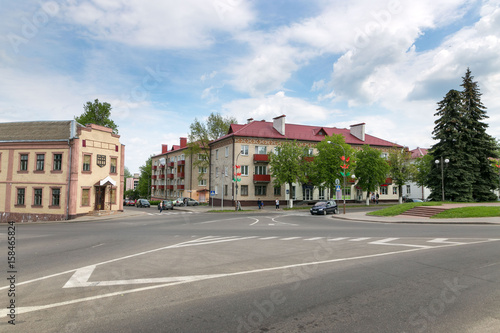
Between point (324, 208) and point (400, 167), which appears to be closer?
point (324, 208)

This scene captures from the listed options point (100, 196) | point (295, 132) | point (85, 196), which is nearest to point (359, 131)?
point (295, 132)

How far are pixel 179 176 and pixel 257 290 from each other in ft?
216

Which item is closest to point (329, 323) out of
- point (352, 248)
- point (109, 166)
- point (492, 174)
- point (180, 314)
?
point (180, 314)

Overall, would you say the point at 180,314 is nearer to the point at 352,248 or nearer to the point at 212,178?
the point at 352,248

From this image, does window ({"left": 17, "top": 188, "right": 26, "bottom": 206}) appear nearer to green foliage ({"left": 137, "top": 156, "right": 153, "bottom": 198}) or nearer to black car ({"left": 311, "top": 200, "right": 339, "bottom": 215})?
black car ({"left": 311, "top": 200, "right": 339, "bottom": 215})

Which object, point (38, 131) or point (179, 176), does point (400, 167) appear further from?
point (38, 131)

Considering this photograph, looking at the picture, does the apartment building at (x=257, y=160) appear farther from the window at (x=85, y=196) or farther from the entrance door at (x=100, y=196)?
the window at (x=85, y=196)

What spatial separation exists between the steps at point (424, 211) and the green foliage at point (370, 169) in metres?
20.9

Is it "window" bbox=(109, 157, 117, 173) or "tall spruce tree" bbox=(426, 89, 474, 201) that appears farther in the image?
"window" bbox=(109, 157, 117, 173)

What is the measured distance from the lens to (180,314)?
507cm

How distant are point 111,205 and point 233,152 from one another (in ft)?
63.1

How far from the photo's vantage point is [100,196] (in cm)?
3550

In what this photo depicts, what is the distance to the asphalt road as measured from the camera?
4.77 metres

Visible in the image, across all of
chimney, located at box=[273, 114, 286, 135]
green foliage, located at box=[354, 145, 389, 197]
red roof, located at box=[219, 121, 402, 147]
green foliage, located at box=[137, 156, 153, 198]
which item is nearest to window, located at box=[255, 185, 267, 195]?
red roof, located at box=[219, 121, 402, 147]
